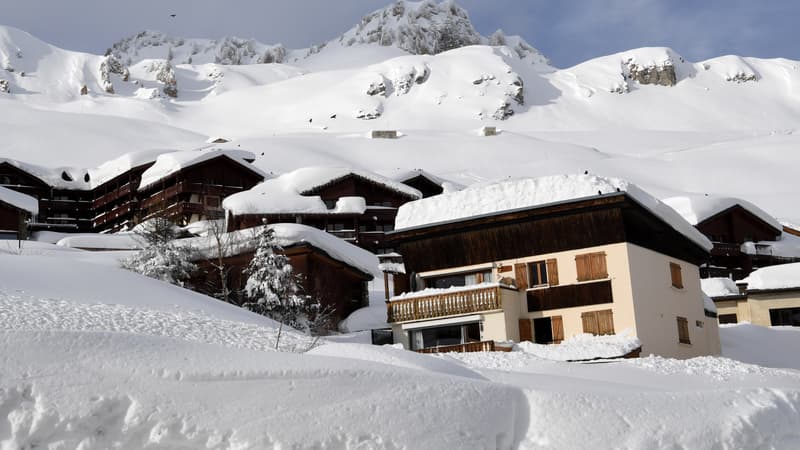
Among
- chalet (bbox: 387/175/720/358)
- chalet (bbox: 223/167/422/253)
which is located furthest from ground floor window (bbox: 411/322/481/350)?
chalet (bbox: 223/167/422/253)

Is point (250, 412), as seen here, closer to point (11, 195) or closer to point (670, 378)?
point (670, 378)

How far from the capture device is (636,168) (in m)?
79.8

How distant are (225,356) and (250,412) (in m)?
1.06

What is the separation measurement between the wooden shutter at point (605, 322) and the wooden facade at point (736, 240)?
2757 cm

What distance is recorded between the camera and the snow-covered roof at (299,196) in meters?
50.0

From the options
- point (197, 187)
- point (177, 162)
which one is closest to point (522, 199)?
point (197, 187)

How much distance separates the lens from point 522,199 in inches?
1047

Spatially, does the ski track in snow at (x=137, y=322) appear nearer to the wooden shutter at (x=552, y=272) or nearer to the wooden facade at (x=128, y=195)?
the wooden shutter at (x=552, y=272)

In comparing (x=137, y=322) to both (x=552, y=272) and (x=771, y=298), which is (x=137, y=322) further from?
(x=771, y=298)

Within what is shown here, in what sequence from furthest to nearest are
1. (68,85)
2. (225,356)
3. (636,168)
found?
(68,85) → (636,168) → (225,356)

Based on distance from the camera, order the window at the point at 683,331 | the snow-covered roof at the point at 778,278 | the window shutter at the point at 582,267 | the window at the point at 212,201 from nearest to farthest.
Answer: the window shutter at the point at 582,267
the window at the point at 683,331
the snow-covered roof at the point at 778,278
the window at the point at 212,201

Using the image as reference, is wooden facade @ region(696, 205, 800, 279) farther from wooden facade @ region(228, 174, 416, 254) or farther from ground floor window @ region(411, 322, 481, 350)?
ground floor window @ region(411, 322, 481, 350)

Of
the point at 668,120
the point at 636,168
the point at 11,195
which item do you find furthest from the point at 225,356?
the point at 668,120

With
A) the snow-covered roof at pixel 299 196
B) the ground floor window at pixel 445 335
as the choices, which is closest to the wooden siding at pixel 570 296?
the ground floor window at pixel 445 335
